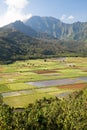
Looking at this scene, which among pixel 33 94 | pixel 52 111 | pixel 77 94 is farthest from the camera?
pixel 33 94

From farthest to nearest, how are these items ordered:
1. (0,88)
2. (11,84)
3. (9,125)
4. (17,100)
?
(11,84)
(0,88)
(17,100)
(9,125)

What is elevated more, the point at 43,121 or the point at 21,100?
the point at 43,121

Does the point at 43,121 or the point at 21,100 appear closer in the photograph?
the point at 43,121

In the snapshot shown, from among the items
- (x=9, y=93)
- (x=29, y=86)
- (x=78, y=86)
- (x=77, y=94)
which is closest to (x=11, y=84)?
(x=29, y=86)

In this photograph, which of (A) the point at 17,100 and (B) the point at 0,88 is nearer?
(A) the point at 17,100

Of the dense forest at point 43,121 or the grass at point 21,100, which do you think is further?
the grass at point 21,100

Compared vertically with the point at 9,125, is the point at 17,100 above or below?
below

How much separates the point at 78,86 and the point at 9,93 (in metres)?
34.7

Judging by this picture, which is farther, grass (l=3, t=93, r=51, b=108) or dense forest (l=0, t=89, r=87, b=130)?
grass (l=3, t=93, r=51, b=108)

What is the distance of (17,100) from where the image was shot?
4188 inches

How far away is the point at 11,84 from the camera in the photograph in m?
143

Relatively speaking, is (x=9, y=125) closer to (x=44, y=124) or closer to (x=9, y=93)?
(x=44, y=124)

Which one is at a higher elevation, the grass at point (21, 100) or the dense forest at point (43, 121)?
the dense forest at point (43, 121)

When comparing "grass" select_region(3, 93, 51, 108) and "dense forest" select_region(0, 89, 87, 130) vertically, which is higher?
"dense forest" select_region(0, 89, 87, 130)
